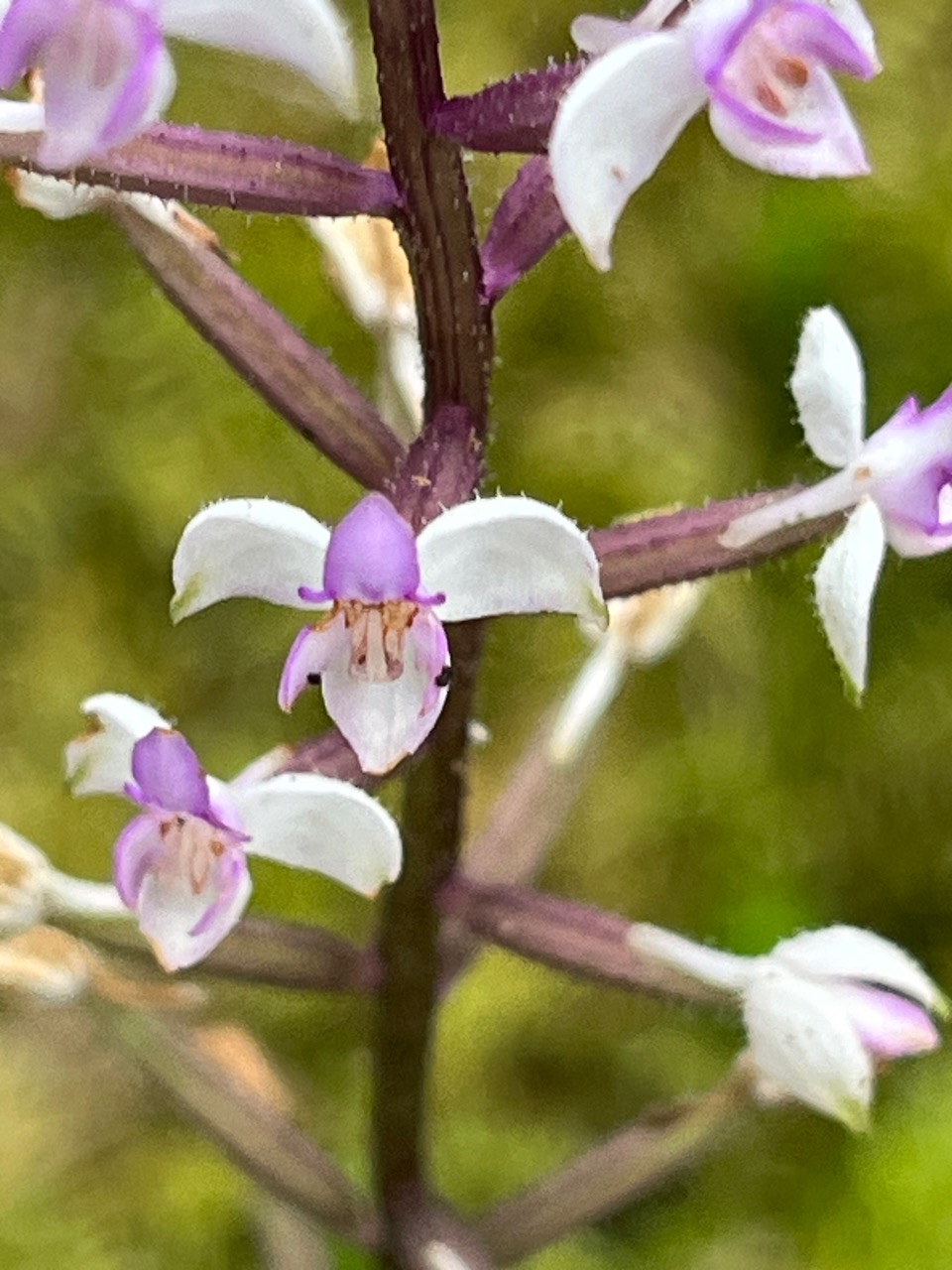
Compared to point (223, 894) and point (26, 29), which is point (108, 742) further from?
point (26, 29)

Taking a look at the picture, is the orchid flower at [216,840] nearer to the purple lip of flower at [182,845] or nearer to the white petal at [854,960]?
the purple lip of flower at [182,845]

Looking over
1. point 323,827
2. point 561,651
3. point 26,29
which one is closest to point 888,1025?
point 323,827

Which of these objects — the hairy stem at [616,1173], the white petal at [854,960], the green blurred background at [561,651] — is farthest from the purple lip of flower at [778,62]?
the green blurred background at [561,651]

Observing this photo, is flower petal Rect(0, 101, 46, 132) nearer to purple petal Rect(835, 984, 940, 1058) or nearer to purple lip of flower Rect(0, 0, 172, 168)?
purple lip of flower Rect(0, 0, 172, 168)

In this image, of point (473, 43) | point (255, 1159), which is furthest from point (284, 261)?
point (255, 1159)

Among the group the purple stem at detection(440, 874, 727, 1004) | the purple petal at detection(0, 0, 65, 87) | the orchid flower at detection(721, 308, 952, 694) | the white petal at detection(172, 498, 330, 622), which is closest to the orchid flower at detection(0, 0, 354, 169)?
the purple petal at detection(0, 0, 65, 87)
